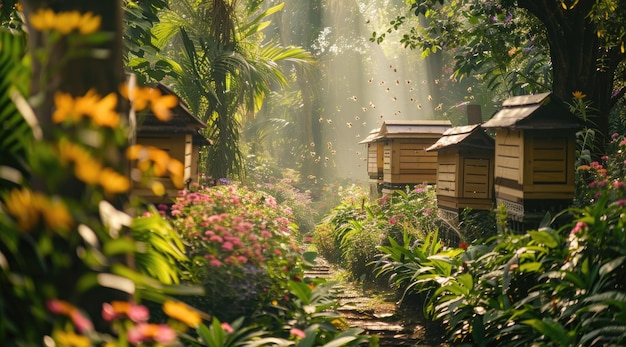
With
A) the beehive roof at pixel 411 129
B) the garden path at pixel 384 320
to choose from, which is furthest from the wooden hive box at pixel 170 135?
the beehive roof at pixel 411 129

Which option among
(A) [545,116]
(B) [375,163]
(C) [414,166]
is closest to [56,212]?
(A) [545,116]

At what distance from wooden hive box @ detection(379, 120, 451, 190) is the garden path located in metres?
4.69

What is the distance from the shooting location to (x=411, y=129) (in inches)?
604

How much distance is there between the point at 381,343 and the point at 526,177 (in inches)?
97.7

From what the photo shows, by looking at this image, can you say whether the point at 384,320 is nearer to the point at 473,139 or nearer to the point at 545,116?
the point at 545,116

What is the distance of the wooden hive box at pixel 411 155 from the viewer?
599 inches

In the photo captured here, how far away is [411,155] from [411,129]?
525 millimetres

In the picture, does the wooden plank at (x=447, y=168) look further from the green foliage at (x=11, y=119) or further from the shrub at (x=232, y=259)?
the green foliage at (x=11, y=119)

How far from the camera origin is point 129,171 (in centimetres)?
375

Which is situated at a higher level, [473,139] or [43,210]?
[473,139]

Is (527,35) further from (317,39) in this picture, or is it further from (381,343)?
(317,39)

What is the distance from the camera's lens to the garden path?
310 inches

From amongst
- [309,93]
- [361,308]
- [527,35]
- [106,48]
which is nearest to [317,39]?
[309,93]

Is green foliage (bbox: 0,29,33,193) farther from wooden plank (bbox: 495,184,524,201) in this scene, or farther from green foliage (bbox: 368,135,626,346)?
wooden plank (bbox: 495,184,524,201)
